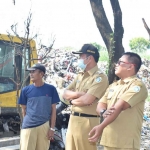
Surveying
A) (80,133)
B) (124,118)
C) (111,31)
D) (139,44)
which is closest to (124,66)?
(124,118)

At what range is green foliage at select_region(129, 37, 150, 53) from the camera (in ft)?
62.9

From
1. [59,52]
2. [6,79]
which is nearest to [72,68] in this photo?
[59,52]

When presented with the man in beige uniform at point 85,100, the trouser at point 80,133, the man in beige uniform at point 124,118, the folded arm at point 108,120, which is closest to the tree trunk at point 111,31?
the man in beige uniform at point 85,100

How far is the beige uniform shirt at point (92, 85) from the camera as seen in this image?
132 inches

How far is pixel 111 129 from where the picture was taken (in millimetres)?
2668

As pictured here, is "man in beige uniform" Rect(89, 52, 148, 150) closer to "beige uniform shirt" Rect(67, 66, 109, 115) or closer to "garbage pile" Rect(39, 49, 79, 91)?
"beige uniform shirt" Rect(67, 66, 109, 115)

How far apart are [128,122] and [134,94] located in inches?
9.3

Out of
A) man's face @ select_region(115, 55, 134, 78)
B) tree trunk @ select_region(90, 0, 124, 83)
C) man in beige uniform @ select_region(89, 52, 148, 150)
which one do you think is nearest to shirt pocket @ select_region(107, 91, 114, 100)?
man in beige uniform @ select_region(89, 52, 148, 150)

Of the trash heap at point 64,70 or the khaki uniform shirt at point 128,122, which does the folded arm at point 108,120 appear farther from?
the trash heap at point 64,70

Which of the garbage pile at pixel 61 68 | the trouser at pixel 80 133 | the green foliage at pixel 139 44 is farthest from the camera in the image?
the green foliage at pixel 139 44

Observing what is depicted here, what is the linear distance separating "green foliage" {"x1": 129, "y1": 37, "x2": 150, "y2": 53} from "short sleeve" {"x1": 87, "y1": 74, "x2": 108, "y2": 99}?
52.1ft

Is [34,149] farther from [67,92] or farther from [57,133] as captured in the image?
[57,133]

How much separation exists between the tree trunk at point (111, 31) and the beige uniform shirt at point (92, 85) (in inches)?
121

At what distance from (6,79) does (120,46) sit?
8.66 feet
